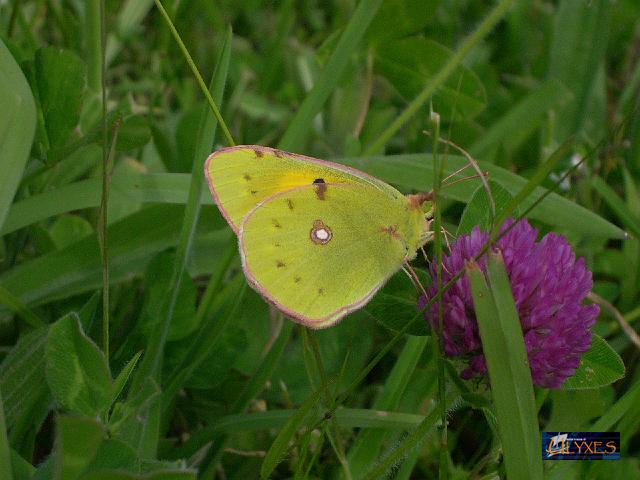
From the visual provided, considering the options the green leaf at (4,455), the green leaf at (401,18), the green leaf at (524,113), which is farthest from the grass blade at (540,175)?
the green leaf at (401,18)

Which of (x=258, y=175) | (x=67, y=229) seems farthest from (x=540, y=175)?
(x=67, y=229)

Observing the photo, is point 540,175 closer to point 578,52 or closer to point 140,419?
point 140,419

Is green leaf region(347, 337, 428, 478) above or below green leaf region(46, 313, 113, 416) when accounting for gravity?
below

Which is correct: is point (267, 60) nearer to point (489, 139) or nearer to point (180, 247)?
point (489, 139)

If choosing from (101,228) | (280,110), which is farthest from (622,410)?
(280,110)

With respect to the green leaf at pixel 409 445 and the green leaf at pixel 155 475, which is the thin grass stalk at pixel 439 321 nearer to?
the green leaf at pixel 409 445

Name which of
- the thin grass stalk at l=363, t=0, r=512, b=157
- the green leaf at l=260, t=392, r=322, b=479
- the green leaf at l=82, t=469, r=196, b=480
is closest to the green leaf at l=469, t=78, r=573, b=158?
the thin grass stalk at l=363, t=0, r=512, b=157

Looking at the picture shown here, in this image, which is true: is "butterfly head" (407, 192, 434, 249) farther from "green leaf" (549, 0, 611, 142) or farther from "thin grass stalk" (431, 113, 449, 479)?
"green leaf" (549, 0, 611, 142)
